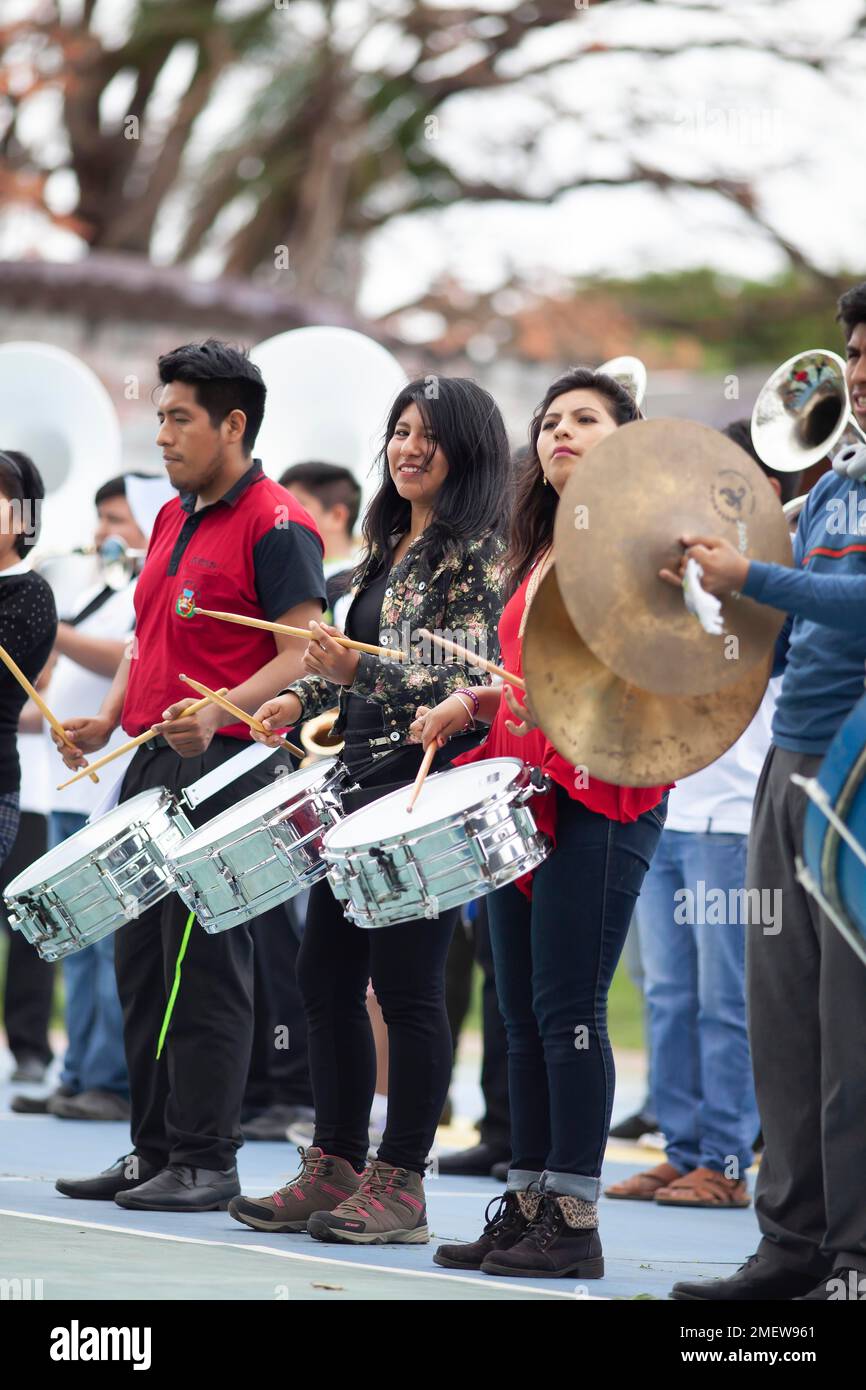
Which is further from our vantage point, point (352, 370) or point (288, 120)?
point (288, 120)

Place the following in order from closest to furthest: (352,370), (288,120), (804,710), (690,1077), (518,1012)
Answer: (804,710) → (518,1012) → (690,1077) → (352,370) → (288,120)

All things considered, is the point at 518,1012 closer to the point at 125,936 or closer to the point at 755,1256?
the point at 755,1256

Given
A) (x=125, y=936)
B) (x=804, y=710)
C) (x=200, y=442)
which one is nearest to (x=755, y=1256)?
(x=804, y=710)

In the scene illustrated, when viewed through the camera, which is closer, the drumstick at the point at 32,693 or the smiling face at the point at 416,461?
the smiling face at the point at 416,461

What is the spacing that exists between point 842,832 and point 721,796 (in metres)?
2.45

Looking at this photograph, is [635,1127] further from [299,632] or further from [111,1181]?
[299,632]

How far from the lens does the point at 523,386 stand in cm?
1517

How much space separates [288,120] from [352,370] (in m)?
9.71

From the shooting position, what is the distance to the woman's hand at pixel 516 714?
3.89 meters

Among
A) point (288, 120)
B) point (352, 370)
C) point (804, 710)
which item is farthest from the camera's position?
point (288, 120)

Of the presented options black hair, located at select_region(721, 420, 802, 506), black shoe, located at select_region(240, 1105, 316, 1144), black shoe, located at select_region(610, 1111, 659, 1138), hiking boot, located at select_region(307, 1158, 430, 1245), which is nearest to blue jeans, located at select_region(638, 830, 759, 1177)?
black hair, located at select_region(721, 420, 802, 506)

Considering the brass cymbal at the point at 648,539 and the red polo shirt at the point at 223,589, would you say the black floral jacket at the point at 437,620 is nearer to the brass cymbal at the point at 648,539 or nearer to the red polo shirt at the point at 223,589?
the red polo shirt at the point at 223,589

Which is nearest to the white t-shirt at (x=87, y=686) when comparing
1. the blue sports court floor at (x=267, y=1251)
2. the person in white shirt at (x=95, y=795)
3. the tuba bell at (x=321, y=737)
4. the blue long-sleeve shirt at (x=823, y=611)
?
the person in white shirt at (x=95, y=795)

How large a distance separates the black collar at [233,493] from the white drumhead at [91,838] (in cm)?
70
